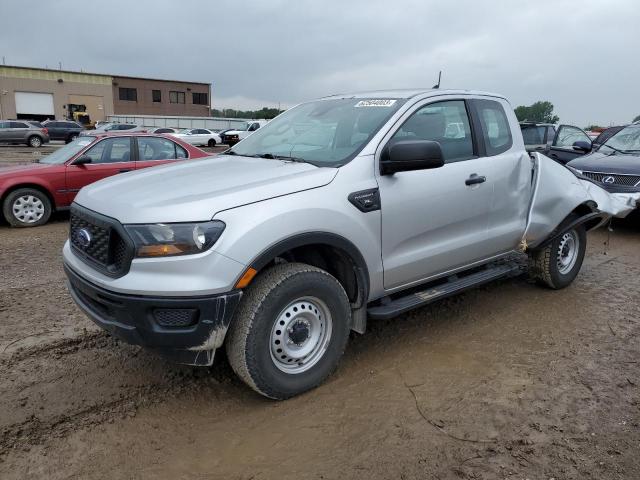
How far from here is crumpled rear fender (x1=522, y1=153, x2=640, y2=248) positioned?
182 inches

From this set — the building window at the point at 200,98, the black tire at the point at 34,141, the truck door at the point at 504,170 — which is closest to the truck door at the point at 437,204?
the truck door at the point at 504,170

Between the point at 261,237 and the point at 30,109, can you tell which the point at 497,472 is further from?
the point at 30,109

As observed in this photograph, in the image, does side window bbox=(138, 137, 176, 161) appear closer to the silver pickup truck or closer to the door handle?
the silver pickup truck

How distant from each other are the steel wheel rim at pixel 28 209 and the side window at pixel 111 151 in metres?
1.13

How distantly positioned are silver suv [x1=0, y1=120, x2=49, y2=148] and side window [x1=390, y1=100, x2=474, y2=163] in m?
31.5

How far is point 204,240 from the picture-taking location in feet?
8.71

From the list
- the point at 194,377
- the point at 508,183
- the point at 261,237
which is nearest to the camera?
the point at 261,237

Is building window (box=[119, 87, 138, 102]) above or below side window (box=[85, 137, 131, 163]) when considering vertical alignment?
above

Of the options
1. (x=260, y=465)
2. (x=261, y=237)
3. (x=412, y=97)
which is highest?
(x=412, y=97)

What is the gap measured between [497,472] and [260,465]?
1.21 metres

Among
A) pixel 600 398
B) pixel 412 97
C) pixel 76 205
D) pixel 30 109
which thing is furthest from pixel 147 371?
pixel 30 109

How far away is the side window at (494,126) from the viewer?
427cm

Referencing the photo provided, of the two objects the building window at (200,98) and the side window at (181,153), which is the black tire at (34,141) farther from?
the building window at (200,98)

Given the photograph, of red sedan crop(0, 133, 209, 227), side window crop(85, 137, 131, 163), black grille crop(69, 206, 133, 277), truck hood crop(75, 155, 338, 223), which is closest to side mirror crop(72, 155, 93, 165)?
red sedan crop(0, 133, 209, 227)
